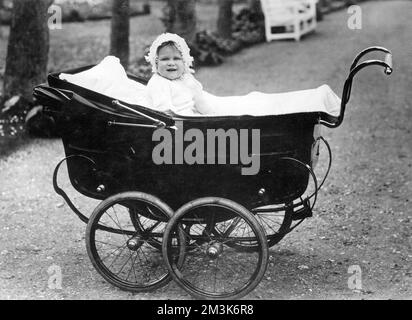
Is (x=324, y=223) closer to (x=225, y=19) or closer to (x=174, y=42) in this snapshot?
(x=174, y=42)

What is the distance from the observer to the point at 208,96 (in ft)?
14.3

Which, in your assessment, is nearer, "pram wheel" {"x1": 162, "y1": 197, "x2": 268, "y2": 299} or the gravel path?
"pram wheel" {"x1": 162, "y1": 197, "x2": 268, "y2": 299}

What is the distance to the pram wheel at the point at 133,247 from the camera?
12.4 feet

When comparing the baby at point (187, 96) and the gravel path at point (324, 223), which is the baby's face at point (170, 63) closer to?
the baby at point (187, 96)

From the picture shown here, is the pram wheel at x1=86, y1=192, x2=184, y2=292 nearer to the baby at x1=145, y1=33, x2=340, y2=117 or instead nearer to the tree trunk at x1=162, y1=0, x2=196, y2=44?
the baby at x1=145, y1=33, x2=340, y2=117

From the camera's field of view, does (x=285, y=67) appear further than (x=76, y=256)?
Yes

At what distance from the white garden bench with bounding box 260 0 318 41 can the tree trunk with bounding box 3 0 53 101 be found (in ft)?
19.6

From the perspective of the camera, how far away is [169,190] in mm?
3830

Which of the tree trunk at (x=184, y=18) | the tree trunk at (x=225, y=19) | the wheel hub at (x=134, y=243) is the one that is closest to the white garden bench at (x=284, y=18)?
the tree trunk at (x=225, y=19)

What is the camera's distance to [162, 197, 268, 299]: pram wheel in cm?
367

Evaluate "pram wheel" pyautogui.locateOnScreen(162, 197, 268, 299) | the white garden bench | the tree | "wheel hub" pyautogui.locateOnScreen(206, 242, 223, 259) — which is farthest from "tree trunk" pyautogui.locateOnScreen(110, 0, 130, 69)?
"wheel hub" pyautogui.locateOnScreen(206, 242, 223, 259)

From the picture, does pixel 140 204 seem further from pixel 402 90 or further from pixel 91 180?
pixel 402 90

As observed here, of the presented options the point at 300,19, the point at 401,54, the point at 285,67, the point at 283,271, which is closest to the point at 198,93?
the point at 283,271
